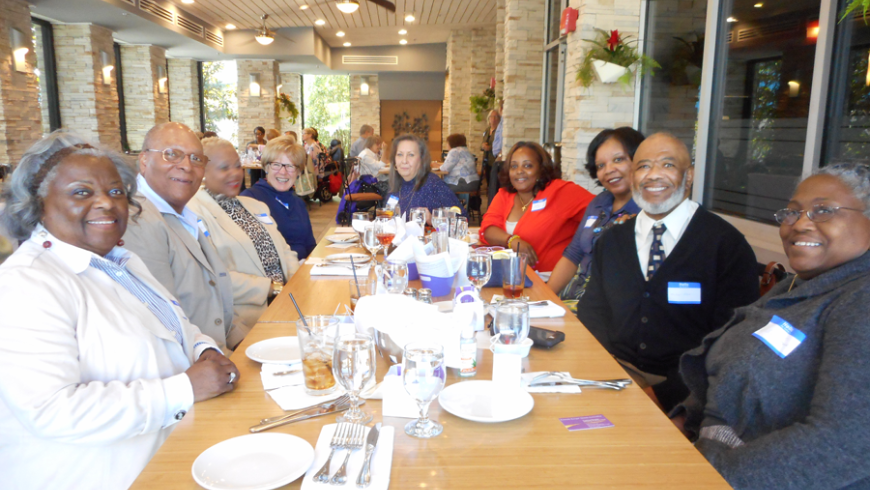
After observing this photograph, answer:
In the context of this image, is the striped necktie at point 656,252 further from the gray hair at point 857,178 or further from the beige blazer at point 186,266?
the beige blazer at point 186,266

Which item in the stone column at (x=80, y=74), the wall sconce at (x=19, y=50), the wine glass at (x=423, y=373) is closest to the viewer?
the wine glass at (x=423, y=373)

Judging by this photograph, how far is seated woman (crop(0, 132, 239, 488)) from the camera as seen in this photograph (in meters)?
1.14

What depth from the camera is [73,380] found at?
1.17 meters

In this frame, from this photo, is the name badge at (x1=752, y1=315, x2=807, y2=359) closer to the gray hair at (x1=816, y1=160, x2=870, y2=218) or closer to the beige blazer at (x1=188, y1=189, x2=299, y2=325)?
the gray hair at (x1=816, y1=160, x2=870, y2=218)

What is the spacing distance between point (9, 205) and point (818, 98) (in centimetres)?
340

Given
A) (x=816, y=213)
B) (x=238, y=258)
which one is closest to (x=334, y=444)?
(x=816, y=213)

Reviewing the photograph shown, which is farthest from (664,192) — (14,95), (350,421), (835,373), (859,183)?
(14,95)

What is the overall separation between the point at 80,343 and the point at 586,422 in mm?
1073

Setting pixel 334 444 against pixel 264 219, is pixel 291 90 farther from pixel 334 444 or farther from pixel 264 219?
pixel 334 444

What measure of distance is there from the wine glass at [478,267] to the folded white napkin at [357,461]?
872 millimetres

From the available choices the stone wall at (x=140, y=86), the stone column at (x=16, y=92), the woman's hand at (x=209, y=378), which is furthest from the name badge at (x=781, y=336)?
the stone wall at (x=140, y=86)

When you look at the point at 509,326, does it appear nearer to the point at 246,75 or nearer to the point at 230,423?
the point at 230,423

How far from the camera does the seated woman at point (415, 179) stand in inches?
173

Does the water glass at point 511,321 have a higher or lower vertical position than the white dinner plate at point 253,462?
higher
